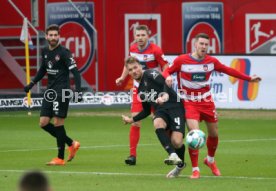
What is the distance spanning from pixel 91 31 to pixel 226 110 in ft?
18.6

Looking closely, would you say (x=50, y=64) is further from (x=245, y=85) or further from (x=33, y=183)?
(x=245, y=85)

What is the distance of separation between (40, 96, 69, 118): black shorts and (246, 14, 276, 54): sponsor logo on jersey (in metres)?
18.4

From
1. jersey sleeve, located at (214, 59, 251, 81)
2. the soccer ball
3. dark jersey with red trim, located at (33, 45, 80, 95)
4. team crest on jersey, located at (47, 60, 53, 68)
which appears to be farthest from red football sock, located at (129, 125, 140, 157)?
the soccer ball

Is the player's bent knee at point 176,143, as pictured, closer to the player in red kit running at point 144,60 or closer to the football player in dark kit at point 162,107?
the football player in dark kit at point 162,107

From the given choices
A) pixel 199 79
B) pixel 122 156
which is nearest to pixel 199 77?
pixel 199 79

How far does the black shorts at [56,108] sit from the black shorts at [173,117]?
2688 millimetres

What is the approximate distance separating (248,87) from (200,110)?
1500cm

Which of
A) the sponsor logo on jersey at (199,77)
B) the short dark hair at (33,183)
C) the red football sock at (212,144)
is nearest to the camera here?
the short dark hair at (33,183)

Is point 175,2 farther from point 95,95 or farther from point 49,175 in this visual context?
point 49,175

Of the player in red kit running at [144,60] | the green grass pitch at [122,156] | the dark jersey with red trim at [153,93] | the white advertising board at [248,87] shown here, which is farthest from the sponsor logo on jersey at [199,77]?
the white advertising board at [248,87]

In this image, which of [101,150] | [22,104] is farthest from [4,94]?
[101,150]

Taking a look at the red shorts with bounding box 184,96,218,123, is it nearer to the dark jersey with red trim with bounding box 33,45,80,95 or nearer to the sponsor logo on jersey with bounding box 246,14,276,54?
the dark jersey with red trim with bounding box 33,45,80,95

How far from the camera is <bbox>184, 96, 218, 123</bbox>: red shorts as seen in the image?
14.3m

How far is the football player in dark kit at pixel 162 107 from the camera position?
13.9m
